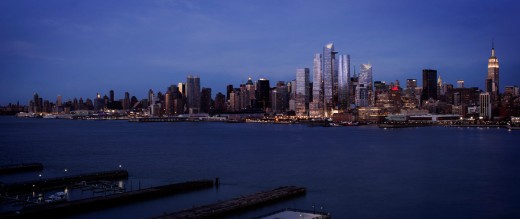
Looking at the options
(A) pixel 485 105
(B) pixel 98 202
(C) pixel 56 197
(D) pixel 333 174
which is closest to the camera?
(B) pixel 98 202

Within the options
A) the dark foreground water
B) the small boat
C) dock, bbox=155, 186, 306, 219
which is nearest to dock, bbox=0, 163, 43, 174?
the dark foreground water

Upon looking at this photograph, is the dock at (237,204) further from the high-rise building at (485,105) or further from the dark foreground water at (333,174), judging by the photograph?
the high-rise building at (485,105)

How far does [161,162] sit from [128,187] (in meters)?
8.23

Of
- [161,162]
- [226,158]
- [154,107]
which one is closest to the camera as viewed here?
[161,162]

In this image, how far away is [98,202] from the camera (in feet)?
51.7

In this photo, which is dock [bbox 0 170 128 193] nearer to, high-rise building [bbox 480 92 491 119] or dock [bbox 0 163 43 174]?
dock [bbox 0 163 43 174]

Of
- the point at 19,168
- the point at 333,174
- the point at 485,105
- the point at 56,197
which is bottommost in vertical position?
the point at 333,174

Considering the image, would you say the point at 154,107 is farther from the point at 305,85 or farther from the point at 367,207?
the point at 367,207

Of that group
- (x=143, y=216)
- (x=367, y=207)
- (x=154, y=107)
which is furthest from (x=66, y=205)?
(x=154, y=107)

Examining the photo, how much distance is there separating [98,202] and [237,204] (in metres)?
4.33

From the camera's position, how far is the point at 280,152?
33500 millimetres

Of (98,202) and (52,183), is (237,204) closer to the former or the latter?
(98,202)

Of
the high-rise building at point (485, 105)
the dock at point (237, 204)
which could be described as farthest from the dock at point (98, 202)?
the high-rise building at point (485, 105)

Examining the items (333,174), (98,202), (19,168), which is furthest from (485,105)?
(98,202)
